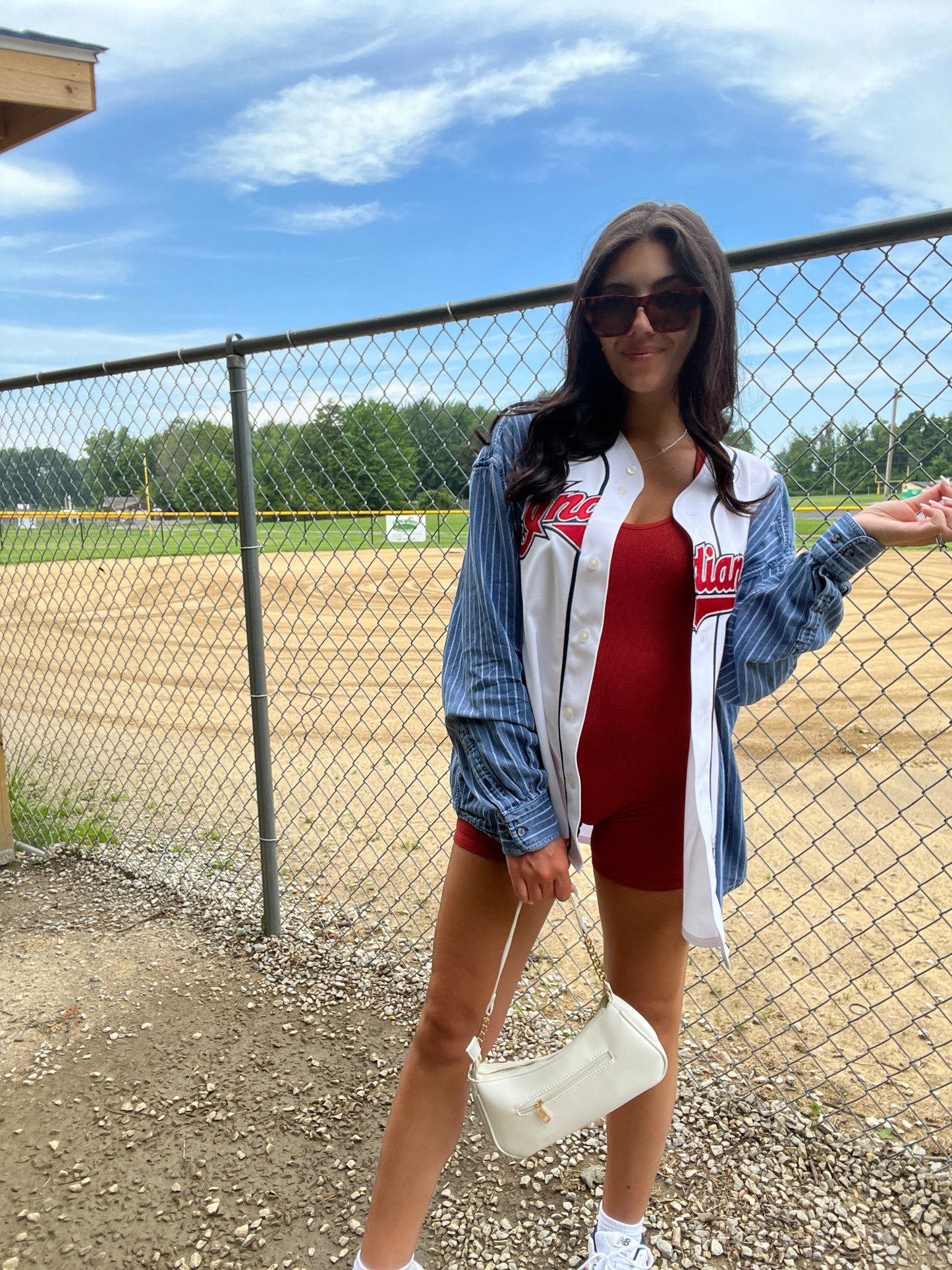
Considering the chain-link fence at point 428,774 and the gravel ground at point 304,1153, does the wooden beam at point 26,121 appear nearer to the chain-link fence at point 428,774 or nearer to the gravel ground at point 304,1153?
the chain-link fence at point 428,774

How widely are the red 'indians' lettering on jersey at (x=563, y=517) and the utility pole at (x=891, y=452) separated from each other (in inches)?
32.3

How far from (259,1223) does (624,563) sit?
5.62ft

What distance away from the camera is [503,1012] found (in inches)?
71.4

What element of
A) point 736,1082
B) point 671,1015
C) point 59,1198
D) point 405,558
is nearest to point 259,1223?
point 59,1198

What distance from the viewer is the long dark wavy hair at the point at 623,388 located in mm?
1484

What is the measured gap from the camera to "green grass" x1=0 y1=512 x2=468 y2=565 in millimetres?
3078

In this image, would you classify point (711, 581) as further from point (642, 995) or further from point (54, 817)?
point (54, 817)

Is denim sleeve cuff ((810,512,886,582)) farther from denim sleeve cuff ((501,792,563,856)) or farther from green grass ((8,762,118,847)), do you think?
green grass ((8,762,118,847))

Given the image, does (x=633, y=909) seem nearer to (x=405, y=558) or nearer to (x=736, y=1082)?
(x=736, y=1082)

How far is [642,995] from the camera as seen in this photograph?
1.71 meters

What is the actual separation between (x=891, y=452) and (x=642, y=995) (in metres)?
1.26

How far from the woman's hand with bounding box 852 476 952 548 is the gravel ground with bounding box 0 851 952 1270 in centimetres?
155

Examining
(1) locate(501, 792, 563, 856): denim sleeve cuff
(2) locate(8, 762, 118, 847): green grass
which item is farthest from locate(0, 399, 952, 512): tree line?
(2) locate(8, 762, 118, 847): green grass

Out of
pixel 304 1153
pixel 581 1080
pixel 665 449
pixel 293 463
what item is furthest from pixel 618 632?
pixel 293 463
